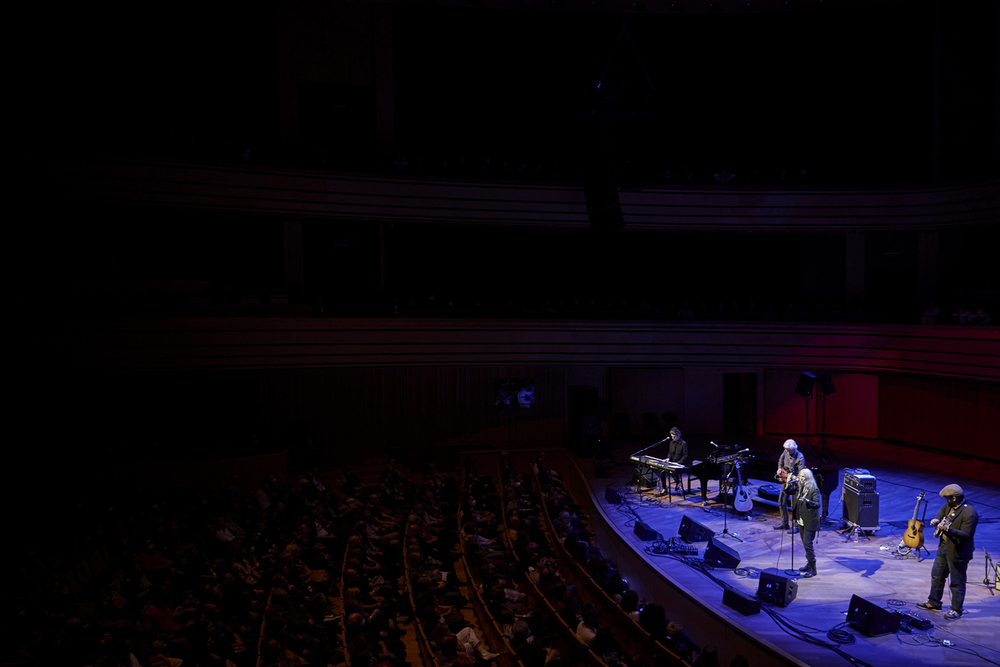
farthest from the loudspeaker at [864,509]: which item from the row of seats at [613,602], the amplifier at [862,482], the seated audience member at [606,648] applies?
the seated audience member at [606,648]

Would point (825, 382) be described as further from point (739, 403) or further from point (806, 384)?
point (739, 403)

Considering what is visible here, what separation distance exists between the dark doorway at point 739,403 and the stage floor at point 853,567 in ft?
14.9

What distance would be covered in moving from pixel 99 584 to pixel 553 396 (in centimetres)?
1164

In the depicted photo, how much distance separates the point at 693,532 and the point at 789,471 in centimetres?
160

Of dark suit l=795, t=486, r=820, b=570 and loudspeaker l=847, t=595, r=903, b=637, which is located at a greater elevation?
dark suit l=795, t=486, r=820, b=570

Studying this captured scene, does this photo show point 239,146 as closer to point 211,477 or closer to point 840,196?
point 211,477

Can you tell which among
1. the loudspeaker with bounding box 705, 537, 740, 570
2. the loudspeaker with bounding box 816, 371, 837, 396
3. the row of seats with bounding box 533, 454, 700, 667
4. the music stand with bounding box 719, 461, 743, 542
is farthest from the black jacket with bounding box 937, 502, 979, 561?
the loudspeaker with bounding box 816, 371, 837, 396

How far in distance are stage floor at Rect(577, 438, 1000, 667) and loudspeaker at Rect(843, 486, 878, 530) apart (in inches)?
9.4

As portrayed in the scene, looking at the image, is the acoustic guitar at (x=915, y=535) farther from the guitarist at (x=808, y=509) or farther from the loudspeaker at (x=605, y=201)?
the loudspeaker at (x=605, y=201)

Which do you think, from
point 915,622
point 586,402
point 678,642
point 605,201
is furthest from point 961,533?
point 586,402

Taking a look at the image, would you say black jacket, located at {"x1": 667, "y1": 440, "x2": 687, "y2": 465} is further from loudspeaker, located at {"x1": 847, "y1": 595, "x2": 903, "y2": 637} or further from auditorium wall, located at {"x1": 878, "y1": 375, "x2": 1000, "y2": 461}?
auditorium wall, located at {"x1": 878, "y1": 375, "x2": 1000, "y2": 461}

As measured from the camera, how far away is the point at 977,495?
11945mm

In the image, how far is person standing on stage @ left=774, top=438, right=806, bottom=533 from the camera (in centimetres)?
884

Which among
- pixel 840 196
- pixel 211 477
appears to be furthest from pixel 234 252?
pixel 840 196
